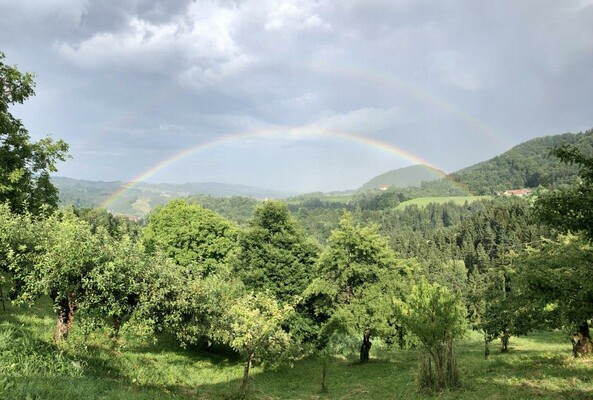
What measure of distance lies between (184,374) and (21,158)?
1939 cm

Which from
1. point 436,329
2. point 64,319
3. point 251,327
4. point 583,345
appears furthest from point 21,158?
point 583,345

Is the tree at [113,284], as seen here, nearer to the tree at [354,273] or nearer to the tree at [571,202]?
the tree at [354,273]

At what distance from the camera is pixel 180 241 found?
40.6 metres

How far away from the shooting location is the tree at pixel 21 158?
23.3 metres

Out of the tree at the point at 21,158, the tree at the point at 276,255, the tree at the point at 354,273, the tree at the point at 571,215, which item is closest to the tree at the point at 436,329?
the tree at the point at 571,215

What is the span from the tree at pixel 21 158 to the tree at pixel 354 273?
20.2m

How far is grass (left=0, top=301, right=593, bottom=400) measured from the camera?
952 cm

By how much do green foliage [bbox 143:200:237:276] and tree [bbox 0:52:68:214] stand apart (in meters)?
13.4

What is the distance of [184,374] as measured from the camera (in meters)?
18.6

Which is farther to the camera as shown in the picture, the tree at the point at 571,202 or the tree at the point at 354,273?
the tree at the point at 354,273

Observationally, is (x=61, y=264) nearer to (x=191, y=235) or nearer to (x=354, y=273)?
(x=354, y=273)

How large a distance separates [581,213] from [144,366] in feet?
58.6

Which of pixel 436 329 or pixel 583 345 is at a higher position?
pixel 436 329

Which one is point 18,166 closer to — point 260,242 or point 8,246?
point 8,246
